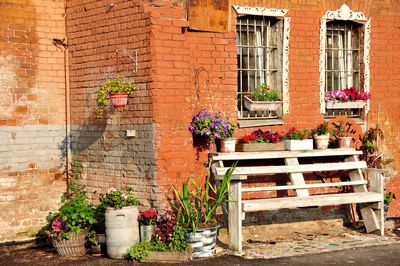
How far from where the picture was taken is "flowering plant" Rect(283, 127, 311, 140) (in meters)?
9.70

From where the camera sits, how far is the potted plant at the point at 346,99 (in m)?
10.5

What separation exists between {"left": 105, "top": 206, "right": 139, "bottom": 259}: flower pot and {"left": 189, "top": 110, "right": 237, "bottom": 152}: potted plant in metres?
1.63

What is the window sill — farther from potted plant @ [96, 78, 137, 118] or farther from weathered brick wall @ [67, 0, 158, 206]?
potted plant @ [96, 78, 137, 118]

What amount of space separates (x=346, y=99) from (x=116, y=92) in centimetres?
419

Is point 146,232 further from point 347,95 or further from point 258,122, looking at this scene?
point 347,95

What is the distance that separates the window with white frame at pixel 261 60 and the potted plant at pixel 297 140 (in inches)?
17.8

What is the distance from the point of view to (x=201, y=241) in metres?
8.12

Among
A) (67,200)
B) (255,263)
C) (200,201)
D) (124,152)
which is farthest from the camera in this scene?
(67,200)

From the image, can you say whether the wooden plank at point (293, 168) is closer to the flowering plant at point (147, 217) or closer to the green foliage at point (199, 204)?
the green foliage at point (199, 204)

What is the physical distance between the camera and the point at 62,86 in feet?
32.5

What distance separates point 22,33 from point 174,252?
429 centimetres

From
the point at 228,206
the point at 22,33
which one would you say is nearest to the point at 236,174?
the point at 228,206

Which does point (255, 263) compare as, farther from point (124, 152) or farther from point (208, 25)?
point (208, 25)

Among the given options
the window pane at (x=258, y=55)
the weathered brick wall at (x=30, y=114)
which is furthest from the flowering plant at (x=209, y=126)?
the weathered brick wall at (x=30, y=114)
